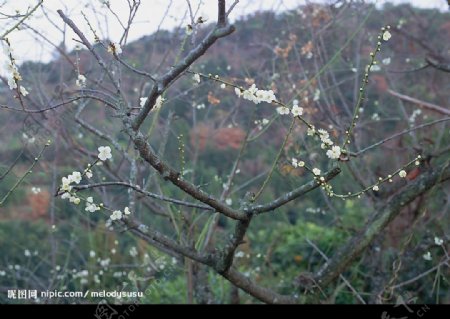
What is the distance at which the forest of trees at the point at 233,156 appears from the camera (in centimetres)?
251

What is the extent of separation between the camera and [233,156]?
7.93 metres

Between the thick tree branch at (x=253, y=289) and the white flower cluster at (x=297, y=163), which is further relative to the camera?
the thick tree branch at (x=253, y=289)

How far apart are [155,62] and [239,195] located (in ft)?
7.68

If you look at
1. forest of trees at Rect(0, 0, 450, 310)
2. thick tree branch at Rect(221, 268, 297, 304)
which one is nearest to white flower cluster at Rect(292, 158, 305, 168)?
forest of trees at Rect(0, 0, 450, 310)

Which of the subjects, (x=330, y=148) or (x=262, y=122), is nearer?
(x=330, y=148)

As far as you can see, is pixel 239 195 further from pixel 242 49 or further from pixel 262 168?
pixel 242 49

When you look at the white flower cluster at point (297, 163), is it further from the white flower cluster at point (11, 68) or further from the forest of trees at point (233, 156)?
the white flower cluster at point (11, 68)

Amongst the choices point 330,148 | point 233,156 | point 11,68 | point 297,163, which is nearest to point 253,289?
point 297,163

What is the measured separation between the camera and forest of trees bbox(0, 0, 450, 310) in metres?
2.51

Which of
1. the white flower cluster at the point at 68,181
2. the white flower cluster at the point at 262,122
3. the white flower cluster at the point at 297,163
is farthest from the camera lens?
the white flower cluster at the point at 262,122

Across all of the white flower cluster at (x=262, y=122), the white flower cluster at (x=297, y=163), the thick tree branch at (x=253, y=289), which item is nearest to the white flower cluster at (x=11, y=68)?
the white flower cluster at (x=297, y=163)

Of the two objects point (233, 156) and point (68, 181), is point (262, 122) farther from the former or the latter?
point (233, 156)

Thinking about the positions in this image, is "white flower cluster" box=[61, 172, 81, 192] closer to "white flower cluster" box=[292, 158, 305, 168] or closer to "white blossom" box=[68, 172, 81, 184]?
"white blossom" box=[68, 172, 81, 184]
